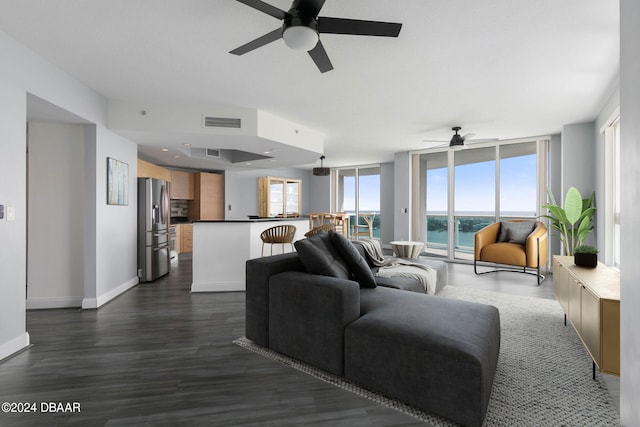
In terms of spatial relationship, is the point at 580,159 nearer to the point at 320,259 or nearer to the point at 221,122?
the point at 320,259

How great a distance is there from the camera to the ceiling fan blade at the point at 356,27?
1.88 meters

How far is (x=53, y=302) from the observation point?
3.60m

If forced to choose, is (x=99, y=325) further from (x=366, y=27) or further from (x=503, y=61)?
(x=503, y=61)

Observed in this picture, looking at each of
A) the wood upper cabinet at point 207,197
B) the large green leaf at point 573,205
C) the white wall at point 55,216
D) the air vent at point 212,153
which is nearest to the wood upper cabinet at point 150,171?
the wood upper cabinet at point 207,197

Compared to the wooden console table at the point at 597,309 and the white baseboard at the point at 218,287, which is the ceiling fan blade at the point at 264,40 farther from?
the white baseboard at the point at 218,287

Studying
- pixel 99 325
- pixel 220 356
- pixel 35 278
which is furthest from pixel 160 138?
pixel 220 356

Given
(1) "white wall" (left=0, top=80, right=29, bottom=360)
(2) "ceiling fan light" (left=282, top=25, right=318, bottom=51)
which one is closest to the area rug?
(1) "white wall" (left=0, top=80, right=29, bottom=360)

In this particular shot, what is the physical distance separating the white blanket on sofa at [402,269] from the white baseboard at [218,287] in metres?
1.98

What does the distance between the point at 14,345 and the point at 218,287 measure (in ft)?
7.16

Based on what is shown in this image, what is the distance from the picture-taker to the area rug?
1666 mm

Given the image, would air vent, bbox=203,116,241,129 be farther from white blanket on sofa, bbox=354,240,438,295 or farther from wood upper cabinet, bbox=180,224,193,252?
wood upper cabinet, bbox=180,224,193,252

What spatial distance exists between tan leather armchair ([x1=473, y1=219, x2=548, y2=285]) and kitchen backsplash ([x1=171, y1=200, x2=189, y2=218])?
23.4 feet

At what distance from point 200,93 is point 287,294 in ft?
9.14

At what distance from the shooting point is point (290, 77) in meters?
3.28
